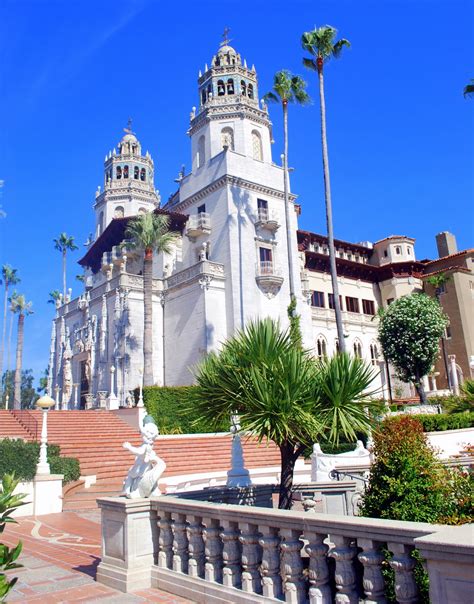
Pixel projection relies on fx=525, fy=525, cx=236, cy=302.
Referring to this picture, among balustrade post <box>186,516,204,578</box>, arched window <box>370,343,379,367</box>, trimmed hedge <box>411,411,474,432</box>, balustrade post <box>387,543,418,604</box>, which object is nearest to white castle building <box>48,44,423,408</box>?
arched window <box>370,343,379,367</box>

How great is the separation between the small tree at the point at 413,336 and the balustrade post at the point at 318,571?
109 feet

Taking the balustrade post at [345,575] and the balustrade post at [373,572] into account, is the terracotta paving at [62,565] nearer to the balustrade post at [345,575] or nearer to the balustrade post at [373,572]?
the balustrade post at [345,575]

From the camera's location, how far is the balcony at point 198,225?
39844 millimetres

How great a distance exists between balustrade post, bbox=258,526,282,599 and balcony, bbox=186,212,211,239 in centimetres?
3525

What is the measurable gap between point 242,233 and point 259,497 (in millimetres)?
29645

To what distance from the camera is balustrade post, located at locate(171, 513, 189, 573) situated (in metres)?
6.75

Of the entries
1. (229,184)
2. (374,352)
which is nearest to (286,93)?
(229,184)

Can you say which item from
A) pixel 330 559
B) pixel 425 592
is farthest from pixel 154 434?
pixel 425 592

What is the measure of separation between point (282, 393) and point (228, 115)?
121 ft

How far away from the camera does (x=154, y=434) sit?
7918 mm

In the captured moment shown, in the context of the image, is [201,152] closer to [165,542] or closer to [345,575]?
[165,542]

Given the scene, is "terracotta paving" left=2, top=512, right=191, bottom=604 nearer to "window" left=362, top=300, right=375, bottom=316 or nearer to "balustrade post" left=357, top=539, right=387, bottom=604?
"balustrade post" left=357, top=539, right=387, bottom=604

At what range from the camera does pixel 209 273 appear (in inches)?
1470

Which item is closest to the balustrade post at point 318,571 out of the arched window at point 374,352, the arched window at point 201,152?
the arched window at point 201,152
